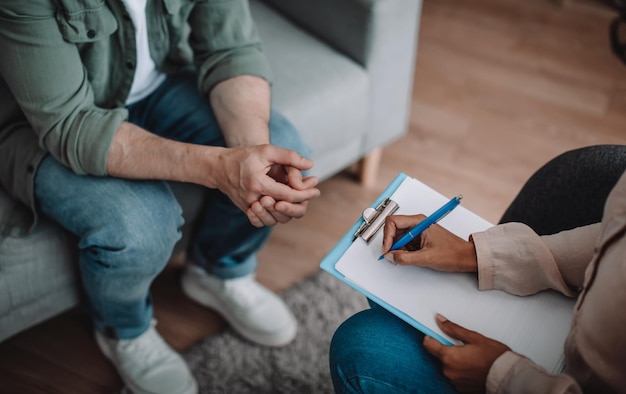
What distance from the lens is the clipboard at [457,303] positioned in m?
0.79

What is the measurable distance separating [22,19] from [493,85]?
150 centimetres

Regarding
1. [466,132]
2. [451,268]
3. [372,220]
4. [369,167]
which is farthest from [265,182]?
[466,132]

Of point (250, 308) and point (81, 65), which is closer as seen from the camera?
point (81, 65)

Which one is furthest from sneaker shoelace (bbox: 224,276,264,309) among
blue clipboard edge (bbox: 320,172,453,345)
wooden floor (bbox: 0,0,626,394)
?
blue clipboard edge (bbox: 320,172,453,345)

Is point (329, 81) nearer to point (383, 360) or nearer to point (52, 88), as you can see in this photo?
point (52, 88)

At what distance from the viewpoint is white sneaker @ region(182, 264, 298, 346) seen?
132 centimetres

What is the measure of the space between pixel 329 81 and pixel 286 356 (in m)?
0.60

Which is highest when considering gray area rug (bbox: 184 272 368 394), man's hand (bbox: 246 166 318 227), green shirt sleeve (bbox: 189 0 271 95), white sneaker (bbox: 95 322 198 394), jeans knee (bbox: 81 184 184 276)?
green shirt sleeve (bbox: 189 0 271 95)

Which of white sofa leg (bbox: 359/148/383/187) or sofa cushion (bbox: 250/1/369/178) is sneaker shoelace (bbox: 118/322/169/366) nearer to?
sofa cushion (bbox: 250/1/369/178)

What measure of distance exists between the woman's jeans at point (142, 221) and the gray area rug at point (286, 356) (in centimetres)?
15

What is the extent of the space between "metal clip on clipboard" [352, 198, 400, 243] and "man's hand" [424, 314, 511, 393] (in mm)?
166

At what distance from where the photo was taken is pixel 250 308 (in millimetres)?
1315

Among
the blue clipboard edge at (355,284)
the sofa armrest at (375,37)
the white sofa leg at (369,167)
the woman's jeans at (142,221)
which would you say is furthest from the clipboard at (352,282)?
the white sofa leg at (369,167)

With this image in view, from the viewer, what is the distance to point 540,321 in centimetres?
80
